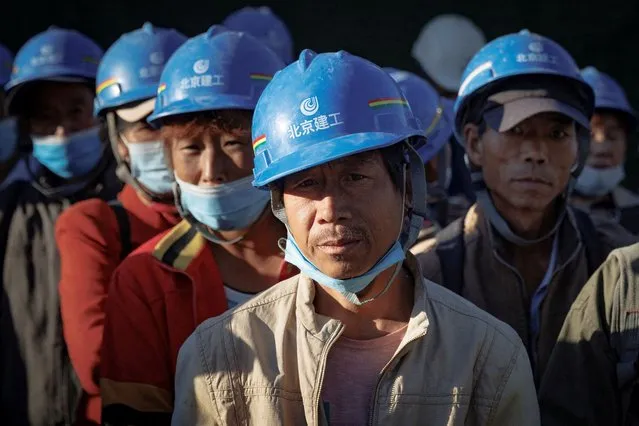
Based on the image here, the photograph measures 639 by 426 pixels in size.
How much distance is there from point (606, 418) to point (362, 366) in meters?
0.86

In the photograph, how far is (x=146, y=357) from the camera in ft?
11.0

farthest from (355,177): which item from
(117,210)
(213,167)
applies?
(117,210)

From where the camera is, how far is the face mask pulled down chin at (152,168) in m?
4.39

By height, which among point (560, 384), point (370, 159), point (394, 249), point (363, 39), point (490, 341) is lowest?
point (560, 384)

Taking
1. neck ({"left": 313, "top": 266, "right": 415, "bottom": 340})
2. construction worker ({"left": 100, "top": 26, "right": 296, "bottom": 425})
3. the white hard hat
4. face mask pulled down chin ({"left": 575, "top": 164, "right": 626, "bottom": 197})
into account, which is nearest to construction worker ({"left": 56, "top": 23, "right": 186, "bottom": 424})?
construction worker ({"left": 100, "top": 26, "right": 296, "bottom": 425})

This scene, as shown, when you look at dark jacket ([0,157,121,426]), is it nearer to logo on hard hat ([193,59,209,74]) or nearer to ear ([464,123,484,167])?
logo on hard hat ([193,59,209,74])

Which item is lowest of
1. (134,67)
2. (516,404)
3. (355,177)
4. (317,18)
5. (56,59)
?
(516,404)

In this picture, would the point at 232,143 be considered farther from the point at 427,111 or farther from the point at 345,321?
the point at 427,111

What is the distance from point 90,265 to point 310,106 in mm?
1628

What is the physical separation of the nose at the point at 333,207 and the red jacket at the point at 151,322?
842mm

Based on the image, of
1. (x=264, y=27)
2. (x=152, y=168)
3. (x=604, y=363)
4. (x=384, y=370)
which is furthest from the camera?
(x=264, y=27)

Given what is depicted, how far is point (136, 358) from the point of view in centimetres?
Answer: 334

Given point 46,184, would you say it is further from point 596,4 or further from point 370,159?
point 596,4

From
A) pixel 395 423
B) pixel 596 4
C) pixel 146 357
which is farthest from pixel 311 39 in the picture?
pixel 395 423
